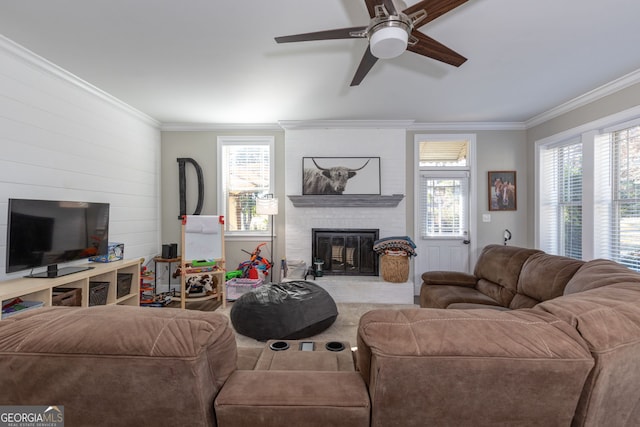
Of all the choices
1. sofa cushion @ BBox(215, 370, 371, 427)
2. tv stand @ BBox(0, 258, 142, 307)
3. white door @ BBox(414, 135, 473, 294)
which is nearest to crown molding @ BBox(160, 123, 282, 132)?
tv stand @ BBox(0, 258, 142, 307)

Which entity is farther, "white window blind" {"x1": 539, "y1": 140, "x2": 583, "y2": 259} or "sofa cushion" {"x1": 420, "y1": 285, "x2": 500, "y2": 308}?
"white window blind" {"x1": 539, "y1": 140, "x2": 583, "y2": 259}

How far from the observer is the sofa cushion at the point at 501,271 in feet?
8.58

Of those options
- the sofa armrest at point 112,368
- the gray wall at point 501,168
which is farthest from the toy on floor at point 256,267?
the sofa armrest at point 112,368

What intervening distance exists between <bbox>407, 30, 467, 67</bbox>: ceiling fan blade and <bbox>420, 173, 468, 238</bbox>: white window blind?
2579mm

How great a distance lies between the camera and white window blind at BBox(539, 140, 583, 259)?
362 cm

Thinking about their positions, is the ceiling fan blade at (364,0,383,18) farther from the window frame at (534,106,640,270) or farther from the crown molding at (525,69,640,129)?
the window frame at (534,106,640,270)

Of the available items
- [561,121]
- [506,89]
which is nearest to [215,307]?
[506,89]

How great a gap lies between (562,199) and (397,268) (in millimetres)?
2352

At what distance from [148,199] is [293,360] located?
3846mm

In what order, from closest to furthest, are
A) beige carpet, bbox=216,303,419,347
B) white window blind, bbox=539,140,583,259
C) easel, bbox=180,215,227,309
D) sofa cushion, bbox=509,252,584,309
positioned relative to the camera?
sofa cushion, bbox=509,252,584,309 < beige carpet, bbox=216,303,419,347 < white window blind, bbox=539,140,583,259 < easel, bbox=180,215,227,309

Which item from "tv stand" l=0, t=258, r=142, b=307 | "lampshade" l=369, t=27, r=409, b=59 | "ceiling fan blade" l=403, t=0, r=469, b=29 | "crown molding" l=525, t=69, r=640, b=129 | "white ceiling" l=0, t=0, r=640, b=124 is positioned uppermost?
"white ceiling" l=0, t=0, r=640, b=124

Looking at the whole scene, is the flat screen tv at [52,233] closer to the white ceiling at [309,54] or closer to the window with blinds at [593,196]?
the white ceiling at [309,54]

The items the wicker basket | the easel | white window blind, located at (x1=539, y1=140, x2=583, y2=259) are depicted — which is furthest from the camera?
the wicker basket

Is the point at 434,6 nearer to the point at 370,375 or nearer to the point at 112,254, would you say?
the point at 370,375
